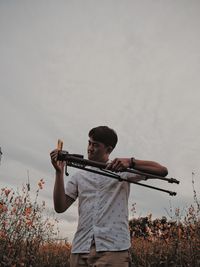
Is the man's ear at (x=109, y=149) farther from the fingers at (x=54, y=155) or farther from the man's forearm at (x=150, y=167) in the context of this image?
→ the fingers at (x=54, y=155)

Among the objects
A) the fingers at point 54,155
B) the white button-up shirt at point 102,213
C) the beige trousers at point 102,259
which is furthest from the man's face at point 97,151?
the beige trousers at point 102,259

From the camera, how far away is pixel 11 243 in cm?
468

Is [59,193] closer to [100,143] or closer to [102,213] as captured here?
[102,213]

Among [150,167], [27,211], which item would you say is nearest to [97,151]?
[150,167]

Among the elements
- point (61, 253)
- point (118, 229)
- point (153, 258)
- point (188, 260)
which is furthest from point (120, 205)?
point (61, 253)

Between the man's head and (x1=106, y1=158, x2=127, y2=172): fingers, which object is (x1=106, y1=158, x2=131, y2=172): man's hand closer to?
(x1=106, y1=158, x2=127, y2=172): fingers

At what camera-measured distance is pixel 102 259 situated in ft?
8.09

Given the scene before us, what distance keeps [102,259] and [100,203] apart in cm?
44

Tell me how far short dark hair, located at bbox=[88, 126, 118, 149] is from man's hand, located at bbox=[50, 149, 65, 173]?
40 centimetres

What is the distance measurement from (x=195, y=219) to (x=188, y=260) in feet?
2.61

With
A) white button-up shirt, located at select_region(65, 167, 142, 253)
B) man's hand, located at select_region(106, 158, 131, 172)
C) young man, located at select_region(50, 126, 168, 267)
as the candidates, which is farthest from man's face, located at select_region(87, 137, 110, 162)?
man's hand, located at select_region(106, 158, 131, 172)

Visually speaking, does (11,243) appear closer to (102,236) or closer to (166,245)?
(102,236)

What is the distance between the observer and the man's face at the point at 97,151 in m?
2.90

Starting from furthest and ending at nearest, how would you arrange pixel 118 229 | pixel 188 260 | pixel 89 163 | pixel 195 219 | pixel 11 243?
pixel 195 219, pixel 188 260, pixel 11 243, pixel 118 229, pixel 89 163
